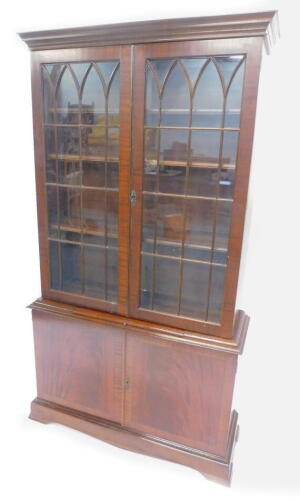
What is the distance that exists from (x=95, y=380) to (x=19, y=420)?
0.50 meters

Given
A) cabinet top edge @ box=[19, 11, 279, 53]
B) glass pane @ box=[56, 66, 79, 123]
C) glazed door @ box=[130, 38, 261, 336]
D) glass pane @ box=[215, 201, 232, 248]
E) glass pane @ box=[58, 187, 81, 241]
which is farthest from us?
glass pane @ box=[58, 187, 81, 241]

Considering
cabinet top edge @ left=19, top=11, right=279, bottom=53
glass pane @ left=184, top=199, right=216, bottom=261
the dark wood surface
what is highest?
cabinet top edge @ left=19, top=11, right=279, bottom=53

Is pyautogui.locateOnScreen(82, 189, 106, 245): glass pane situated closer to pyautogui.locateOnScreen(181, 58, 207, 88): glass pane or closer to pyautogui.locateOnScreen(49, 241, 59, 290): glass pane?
pyautogui.locateOnScreen(49, 241, 59, 290): glass pane

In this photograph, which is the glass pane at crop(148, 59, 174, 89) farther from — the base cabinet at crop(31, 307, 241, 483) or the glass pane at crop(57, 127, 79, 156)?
the base cabinet at crop(31, 307, 241, 483)

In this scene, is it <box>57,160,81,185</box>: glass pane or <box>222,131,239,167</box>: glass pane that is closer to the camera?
<box>222,131,239,167</box>: glass pane

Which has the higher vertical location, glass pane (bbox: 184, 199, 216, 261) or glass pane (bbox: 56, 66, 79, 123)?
glass pane (bbox: 56, 66, 79, 123)

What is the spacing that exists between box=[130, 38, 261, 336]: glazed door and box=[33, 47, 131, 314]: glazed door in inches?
2.7

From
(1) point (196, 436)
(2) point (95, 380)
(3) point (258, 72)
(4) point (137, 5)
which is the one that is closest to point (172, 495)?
(1) point (196, 436)

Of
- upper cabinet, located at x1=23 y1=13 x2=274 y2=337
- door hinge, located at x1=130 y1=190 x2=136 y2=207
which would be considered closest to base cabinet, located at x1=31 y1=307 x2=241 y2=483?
upper cabinet, located at x1=23 y1=13 x2=274 y2=337

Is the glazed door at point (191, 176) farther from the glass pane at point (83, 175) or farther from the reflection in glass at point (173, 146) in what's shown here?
the glass pane at point (83, 175)

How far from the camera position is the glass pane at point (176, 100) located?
4.39 ft

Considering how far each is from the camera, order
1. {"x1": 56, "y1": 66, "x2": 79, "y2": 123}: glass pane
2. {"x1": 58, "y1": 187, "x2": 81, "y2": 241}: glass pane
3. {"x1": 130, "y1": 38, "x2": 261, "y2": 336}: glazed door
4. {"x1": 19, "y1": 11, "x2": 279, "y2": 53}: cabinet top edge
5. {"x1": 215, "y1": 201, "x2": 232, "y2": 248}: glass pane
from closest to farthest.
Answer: {"x1": 19, "y1": 11, "x2": 279, "y2": 53}: cabinet top edge
{"x1": 130, "y1": 38, "x2": 261, "y2": 336}: glazed door
{"x1": 215, "y1": 201, "x2": 232, "y2": 248}: glass pane
{"x1": 56, "y1": 66, "x2": 79, "y2": 123}: glass pane
{"x1": 58, "y1": 187, "x2": 81, "y2": 241}: glass pane

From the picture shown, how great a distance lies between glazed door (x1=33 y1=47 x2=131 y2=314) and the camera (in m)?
1.44

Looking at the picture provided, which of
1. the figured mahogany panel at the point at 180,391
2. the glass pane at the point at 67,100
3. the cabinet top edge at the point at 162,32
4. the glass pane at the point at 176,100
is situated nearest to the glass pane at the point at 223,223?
the glass pane at the point at 176,100
